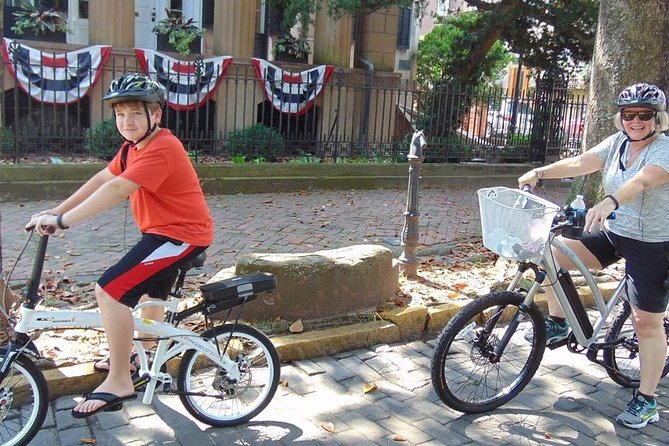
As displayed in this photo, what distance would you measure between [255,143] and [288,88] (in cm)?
193

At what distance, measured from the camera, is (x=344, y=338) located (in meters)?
4.65

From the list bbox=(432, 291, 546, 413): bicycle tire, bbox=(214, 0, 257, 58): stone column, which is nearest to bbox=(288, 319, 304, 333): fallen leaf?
bbox=(432, 291, 546, 413): bicycle tire

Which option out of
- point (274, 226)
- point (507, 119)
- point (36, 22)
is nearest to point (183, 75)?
point (36, 22)

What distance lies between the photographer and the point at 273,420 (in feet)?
12.2

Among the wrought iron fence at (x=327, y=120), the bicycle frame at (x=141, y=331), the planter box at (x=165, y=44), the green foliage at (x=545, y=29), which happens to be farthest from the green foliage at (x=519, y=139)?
the bicycle frame at (x=141, y=331)

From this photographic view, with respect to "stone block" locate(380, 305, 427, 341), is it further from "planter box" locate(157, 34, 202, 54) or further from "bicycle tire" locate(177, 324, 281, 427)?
"planter box" locate(157, 34, 202, 54)

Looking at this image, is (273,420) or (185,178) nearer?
(185,178)

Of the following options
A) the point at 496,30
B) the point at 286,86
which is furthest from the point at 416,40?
the point at 286,86

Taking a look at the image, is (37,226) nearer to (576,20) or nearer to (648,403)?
(648,403)

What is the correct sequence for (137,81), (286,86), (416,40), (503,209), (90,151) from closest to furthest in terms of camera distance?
1. (137,81)
2. (503,209)
3. (90,151)
4. (286,86)
5. (416,40)

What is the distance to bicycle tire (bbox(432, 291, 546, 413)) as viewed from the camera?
3.71 meters

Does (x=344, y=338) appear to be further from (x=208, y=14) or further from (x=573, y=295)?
(x=208, y=14)

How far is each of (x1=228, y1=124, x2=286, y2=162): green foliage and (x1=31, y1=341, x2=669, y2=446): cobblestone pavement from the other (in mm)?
7186

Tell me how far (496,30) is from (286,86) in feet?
15.1
